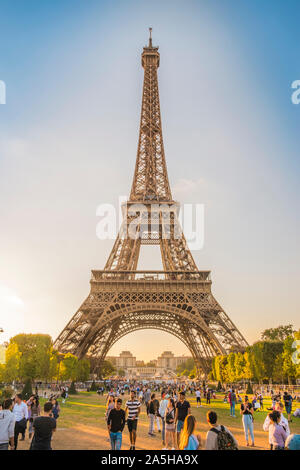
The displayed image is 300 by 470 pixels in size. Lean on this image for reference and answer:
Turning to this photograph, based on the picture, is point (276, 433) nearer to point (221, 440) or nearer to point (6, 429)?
point (221, 440)

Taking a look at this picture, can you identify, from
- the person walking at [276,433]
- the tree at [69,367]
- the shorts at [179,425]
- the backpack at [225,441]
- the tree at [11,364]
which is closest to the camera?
the backpack at [225,441]

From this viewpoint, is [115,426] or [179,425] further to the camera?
[179,425]

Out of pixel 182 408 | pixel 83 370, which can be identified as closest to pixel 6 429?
pixel 182 408

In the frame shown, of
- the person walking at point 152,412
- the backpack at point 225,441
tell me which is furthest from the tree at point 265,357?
the backpack at point 225,441

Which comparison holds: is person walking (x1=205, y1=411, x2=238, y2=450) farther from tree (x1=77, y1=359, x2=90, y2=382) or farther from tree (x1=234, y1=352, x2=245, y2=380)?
tree (x1=77, y1=359, x2=90, y2=382)

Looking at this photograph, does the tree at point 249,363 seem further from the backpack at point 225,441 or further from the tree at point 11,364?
the backpack at point 225,441
